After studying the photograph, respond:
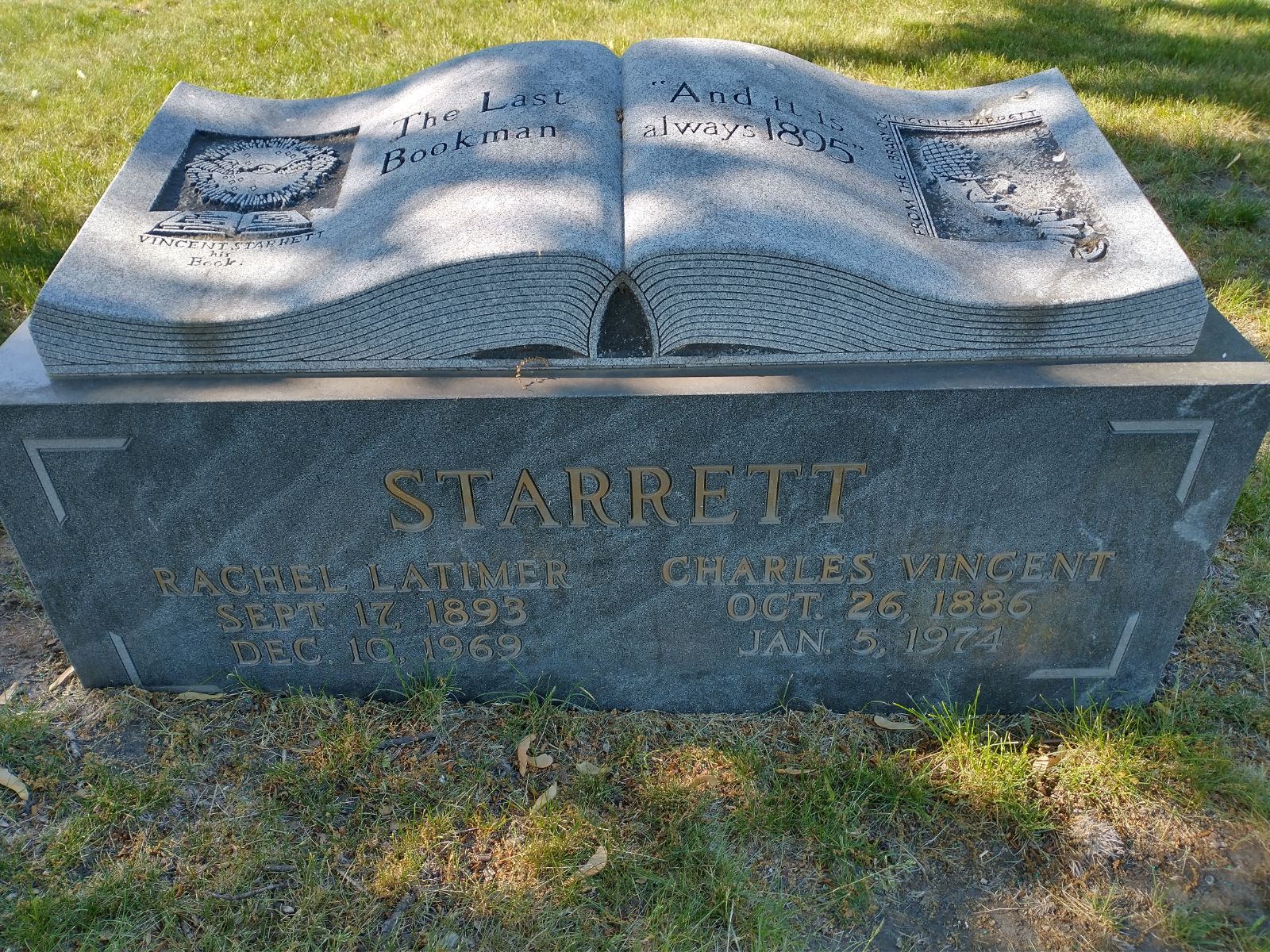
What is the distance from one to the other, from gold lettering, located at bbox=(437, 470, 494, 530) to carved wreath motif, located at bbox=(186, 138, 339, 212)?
94cm

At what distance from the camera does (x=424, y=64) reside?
5887mm

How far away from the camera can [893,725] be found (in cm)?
272

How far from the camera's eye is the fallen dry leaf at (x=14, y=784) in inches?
98.7

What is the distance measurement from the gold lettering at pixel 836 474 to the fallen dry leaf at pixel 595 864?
950 mm

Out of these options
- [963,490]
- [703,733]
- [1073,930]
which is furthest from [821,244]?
[1073,930]

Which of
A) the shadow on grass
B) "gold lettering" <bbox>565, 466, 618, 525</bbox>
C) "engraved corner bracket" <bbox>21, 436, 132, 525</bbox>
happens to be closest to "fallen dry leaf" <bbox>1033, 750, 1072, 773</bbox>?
"gold lettering" <bbox>565, 466, 618, 525</bbox>

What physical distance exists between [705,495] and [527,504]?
414 millimetres

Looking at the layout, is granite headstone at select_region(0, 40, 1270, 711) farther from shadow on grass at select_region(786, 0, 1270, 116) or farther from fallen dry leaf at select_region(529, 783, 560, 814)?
shadow on grass at select_region(786, 0, 1270, 116)

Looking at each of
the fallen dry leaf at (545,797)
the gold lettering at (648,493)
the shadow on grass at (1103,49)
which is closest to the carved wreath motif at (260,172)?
the gold lettering at (648,493)

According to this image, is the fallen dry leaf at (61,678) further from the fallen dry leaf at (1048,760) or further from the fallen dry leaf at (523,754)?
the fallen dry leaf at (1048,760)

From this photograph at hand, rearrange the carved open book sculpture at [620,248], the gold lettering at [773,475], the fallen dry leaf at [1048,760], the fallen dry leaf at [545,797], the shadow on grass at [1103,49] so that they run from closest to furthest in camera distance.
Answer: the carved open book sculpture at [620,248]
the gold lettering at [773,475]
the fallen dry leaf at [545,797]
the fallen dry leaf at [1048,760]
the shadow on grass at [1103,49]

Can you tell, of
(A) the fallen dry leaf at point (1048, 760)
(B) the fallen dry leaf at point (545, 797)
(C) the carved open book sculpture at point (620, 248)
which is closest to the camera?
(C) the carved open book sculpture at point (620, 248)

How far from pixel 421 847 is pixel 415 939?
0.22 m

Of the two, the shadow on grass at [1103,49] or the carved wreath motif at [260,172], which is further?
the shadow on grass at [1103,49]
